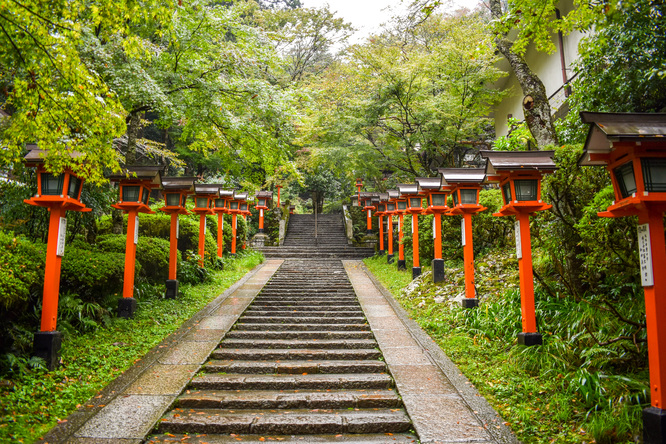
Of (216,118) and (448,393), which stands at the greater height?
(216,118)

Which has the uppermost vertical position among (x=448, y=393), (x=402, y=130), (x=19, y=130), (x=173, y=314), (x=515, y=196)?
(x=402, y=130)

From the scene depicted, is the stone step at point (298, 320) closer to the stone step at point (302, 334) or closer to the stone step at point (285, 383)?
the stone step at point (302, 334)

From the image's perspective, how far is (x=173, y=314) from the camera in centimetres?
866

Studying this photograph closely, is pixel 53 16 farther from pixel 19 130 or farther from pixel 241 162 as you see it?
pixel 241 162

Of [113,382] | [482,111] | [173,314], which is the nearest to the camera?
[113,382]

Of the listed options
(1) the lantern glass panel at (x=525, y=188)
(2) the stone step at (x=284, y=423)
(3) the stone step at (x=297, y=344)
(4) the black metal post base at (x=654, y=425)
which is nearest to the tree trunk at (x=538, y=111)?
(1) the lantern glass panel at (x=525, y=188)

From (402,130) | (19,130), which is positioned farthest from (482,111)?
(19,130)

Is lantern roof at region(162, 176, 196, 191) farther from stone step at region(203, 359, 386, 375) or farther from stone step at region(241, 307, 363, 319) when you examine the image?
stone step at region(203, 359, 386, 375)

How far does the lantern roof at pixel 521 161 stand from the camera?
5988mm

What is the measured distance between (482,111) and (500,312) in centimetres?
1058

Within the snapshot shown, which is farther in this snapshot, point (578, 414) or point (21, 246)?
point (21, 246)

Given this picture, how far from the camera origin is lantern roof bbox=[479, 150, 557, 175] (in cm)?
599

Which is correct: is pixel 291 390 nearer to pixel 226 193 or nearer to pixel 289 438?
pixel 289 438

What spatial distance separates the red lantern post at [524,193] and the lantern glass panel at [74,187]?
6085mm
